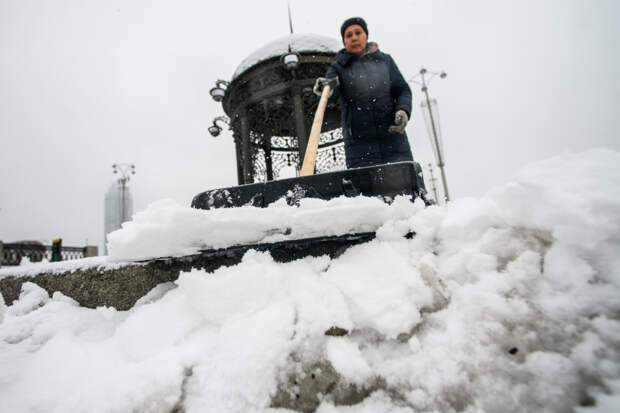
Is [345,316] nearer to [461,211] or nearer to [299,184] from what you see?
[461,211]

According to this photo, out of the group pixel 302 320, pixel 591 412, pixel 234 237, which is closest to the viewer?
pixel 591 412

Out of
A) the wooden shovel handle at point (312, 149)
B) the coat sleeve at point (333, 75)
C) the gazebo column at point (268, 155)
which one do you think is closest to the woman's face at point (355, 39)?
the coat sleeve at point (333, 75)

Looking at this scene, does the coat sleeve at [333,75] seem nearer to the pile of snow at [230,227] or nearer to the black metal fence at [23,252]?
the pile of snow at [230,227]

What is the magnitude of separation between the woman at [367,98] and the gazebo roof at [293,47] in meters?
2.78

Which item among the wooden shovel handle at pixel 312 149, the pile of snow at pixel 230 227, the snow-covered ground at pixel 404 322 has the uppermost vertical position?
the wooden shovel handle at pixel 312 149

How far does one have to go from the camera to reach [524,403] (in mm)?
529

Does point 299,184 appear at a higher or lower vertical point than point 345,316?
higher

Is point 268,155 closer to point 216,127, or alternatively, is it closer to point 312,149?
point 216,127

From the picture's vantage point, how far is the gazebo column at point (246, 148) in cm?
591

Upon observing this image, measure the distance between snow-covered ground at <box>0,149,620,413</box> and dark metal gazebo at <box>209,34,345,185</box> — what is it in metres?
4.56

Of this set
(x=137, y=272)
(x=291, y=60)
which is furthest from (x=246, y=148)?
(x=137, y=272)

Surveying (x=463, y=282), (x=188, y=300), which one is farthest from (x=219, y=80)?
(x=463, y=282)

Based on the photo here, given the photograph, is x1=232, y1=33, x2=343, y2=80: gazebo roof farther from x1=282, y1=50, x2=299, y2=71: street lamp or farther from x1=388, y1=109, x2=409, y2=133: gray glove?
x1=388, y1=109, x2=409, y2=133: gray glove

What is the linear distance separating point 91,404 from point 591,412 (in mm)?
1121
